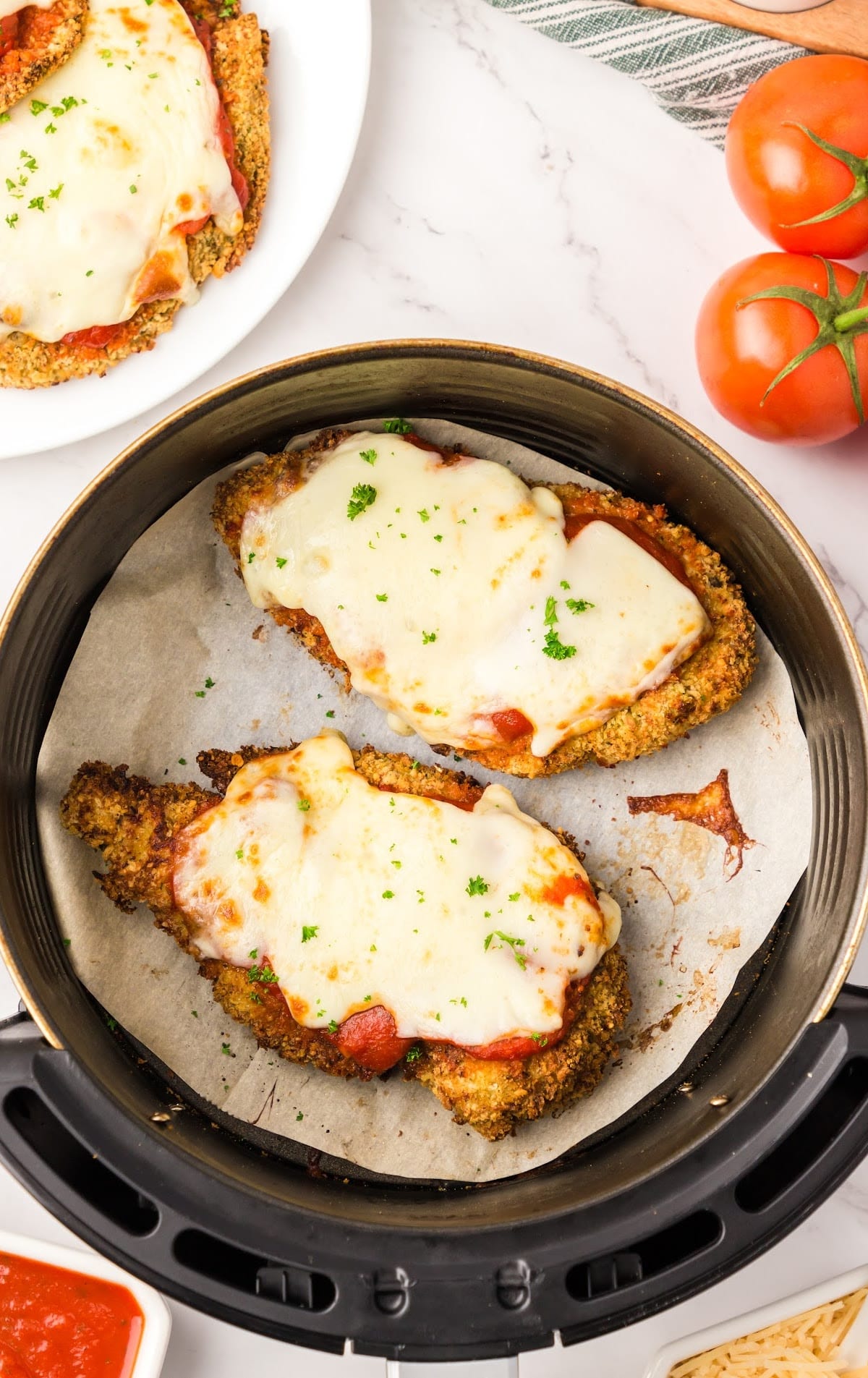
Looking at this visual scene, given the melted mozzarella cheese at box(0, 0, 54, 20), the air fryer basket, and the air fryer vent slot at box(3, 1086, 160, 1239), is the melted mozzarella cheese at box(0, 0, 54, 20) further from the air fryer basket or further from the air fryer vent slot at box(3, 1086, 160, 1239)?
the air fryer vent slot at box(3, 1086, 160, 1239)

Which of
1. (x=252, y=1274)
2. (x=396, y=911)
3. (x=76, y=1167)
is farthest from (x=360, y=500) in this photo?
(x=252, y=1274)

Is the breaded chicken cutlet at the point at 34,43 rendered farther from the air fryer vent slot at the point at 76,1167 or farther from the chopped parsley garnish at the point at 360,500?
the air fryer vent slot at the point at 76,1167

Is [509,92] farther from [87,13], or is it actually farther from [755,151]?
[87,13]

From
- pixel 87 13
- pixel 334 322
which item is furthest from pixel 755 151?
pixel 87 13

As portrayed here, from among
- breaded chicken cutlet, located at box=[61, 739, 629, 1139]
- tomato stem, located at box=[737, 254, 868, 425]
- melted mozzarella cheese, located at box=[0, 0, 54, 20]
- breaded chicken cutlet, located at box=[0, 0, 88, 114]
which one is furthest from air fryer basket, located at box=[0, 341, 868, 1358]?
melted mozzarella cheese, located at box=[0, 0, 54, 20]

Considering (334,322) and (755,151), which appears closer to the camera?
(755,151)

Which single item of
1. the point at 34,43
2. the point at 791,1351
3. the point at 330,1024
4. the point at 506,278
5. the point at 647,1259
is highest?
the point at 34,43

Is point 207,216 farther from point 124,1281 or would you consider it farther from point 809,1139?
Answer: point 124,1281
